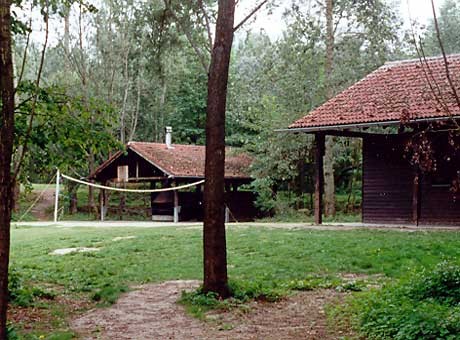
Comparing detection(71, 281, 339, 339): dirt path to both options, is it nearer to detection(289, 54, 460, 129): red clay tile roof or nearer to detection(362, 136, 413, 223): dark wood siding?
detection(289, 54, 460, 129): red clay tile roof

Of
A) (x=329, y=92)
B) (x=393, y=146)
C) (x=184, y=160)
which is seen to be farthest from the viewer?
(x=184, y=160)

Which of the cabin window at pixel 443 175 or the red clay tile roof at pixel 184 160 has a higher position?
the red clay tile roof at pixel 184 160

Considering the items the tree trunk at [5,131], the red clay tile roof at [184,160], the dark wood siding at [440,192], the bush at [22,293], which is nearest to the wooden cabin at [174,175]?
the red clay tile roof at [184,160]

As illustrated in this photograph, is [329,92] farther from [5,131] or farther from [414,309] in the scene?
[5,131]

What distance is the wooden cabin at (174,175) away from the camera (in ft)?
80.6

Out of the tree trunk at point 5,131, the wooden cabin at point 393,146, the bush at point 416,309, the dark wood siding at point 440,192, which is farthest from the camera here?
the dark wood siding at point 440,192

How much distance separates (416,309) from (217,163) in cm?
318

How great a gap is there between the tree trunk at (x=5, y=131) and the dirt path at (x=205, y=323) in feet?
7.42

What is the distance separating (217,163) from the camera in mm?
7852

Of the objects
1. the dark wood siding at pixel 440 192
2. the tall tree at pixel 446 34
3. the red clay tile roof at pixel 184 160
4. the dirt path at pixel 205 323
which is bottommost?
the dirt path at pixel 205 323

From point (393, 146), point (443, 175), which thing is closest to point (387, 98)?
point (393, 146)

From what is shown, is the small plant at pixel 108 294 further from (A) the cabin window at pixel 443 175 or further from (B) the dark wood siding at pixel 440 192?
(A) the cabin window at pixel 443 175

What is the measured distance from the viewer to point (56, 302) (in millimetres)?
7973

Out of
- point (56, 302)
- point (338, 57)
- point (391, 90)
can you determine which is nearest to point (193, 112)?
point (338, 57)
